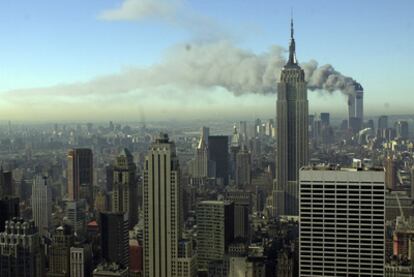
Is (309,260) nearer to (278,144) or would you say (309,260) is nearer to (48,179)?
(48,179)

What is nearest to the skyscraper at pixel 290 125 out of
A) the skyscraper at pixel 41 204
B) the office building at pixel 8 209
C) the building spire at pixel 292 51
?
the building spire at pixel 292 51

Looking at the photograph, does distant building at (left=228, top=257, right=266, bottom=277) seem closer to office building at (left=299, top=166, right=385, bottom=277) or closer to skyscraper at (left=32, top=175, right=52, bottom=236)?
office building at (left=299, top=166, right=385, bottom=277)

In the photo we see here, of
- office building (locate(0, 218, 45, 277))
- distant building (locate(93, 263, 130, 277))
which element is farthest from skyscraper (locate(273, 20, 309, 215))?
office building (locate(0, 218, 45, 277))

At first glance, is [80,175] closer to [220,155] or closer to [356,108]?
[220,155]

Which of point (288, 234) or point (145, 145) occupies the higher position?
point (145, 145)

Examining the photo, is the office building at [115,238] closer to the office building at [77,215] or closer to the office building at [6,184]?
the office building at [77,215]

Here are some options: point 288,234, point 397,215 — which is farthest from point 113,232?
point 397,215
